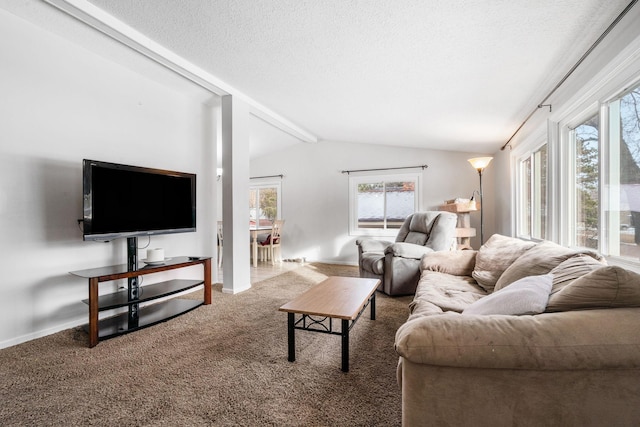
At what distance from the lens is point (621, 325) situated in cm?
92

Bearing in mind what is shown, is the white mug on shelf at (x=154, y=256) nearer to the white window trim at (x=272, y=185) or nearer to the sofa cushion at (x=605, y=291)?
the sofa cushion at (x=605, y=291)

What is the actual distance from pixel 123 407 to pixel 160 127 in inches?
109

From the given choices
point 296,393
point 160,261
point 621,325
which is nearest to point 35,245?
point 160,261

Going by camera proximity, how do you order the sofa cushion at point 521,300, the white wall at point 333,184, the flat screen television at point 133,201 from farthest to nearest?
the white wall at point 333,184 < the flat screen television at point 133,201 < the sofa cushion at point 521,300

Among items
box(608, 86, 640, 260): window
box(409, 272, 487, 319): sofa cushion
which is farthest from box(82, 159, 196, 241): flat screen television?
box(608, 86, 640, 260): window

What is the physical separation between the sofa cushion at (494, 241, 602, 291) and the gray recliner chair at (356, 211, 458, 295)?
1.53 m

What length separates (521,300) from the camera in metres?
1.18

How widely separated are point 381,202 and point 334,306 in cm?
382

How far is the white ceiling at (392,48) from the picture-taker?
5.55 feet

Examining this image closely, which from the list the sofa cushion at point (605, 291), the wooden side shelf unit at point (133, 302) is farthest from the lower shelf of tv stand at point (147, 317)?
the sofa cushion at point (605, 291)

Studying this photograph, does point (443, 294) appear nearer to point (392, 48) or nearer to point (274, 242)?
point (392, 48)

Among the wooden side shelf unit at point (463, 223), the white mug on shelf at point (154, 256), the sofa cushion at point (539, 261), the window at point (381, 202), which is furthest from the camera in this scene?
the window at point (381, 202)

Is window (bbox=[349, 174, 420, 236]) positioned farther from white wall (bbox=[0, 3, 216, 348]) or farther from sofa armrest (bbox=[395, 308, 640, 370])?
sofa armrest (bbox=[395, 308, 640, 370])

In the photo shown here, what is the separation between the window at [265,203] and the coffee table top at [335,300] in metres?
3.98
